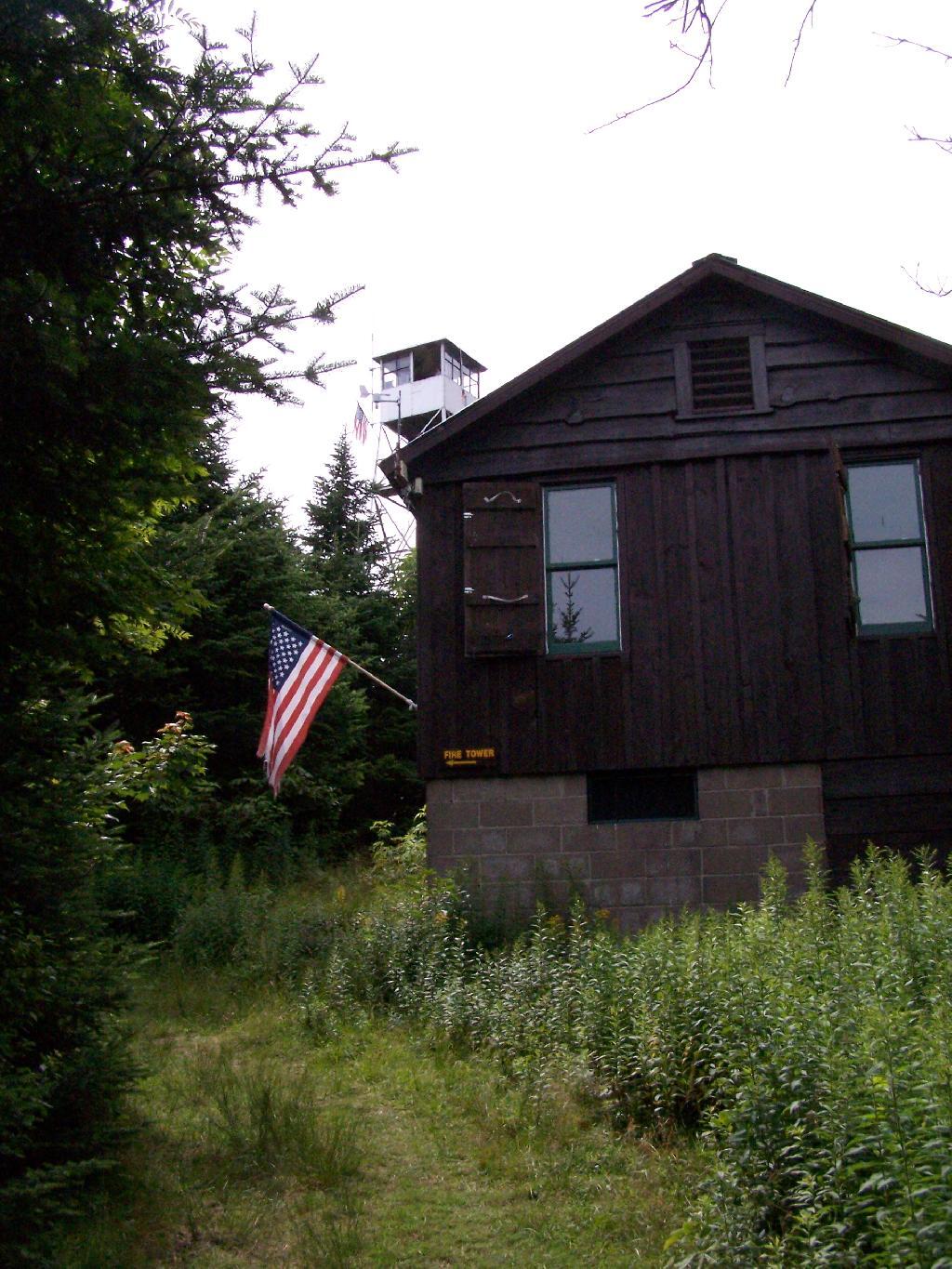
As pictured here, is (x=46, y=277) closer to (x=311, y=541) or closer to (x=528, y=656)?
(x=528, y=656)

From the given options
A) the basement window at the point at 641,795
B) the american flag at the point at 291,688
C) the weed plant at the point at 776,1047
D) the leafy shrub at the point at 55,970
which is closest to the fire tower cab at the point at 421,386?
the american flag at the point at 291,688

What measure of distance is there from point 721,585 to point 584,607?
1.25 meters

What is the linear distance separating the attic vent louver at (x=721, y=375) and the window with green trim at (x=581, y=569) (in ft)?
4.10

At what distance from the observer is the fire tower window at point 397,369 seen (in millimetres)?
43969

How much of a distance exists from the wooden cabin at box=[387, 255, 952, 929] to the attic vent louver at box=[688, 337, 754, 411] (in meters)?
0.02

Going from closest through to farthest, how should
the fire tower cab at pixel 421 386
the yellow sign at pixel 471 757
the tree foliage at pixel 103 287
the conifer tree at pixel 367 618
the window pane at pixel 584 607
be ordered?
the tree foliage at pixel 103 287 → the yellow sign at pixel 471 757 → the window pane at pixel 584 607 → the conifer tree at pixel 367 618 → the fire tower cab at pixel 421 386

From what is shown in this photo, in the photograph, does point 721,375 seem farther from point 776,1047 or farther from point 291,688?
point 776,1047

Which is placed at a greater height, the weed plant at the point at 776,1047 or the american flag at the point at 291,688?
the american flag at the point at 291,688

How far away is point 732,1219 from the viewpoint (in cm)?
430

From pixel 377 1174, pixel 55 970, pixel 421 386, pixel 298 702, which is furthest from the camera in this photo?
pixel 421 386

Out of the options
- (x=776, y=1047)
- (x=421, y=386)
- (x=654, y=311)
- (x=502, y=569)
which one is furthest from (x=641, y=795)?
(x=421, y=386)

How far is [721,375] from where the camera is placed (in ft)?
37.3

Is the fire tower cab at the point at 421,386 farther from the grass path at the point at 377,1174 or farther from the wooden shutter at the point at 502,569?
the grass path at the point at 377,1174

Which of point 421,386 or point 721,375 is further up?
point 421,386
